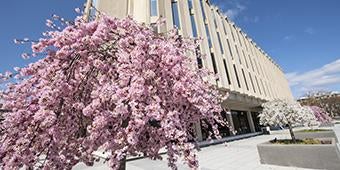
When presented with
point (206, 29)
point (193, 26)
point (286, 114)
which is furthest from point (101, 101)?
point (206, 29)

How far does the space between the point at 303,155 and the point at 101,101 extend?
8146mm

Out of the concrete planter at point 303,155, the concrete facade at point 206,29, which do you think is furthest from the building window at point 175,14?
the concrete planter at point 303,155

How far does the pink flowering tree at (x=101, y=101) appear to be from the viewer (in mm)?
3164

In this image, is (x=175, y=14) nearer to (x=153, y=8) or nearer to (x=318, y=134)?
(x=153, y=8)

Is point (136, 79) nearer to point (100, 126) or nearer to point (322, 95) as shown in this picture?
point (100, 126)

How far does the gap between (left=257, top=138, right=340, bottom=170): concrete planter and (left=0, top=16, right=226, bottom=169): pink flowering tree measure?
610 centimetres

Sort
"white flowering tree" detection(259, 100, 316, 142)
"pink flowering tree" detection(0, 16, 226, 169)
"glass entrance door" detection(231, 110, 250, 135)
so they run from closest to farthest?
1. "pink flowering tree" detection(0, 16, 226, 169)
2. "white flowering tree" detection(259, 100, 316, 142)
3. "glass entrance door" detection(231, 110, 250, 135)

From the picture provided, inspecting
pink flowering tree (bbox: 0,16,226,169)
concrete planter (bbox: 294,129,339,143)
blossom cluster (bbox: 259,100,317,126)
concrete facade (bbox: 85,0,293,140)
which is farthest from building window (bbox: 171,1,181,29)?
pink flowering tree (bbox: 0,16,226,169)

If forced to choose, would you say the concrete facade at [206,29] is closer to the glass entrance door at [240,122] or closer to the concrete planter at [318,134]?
the glass entrance door at [240,122]

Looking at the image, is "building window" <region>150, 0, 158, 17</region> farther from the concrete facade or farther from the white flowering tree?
the white flowering tree

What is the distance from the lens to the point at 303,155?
8039 mm

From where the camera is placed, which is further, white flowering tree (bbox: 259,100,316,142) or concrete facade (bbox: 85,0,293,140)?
concrete facade (bbox: 85,0,293,140)

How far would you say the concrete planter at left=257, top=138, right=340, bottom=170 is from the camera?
7.44 metres

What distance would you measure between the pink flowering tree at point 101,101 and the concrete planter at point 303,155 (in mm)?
6096
